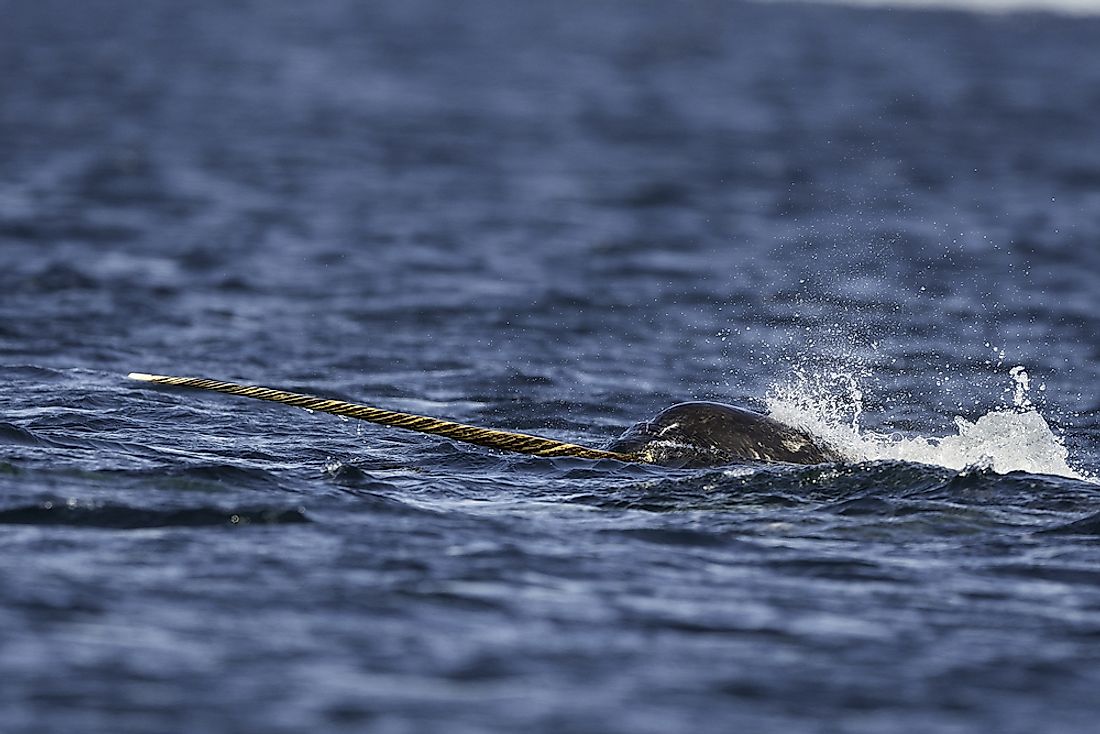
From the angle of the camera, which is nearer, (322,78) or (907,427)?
(907,427)

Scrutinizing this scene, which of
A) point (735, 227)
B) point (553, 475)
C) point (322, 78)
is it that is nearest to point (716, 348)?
point (553, 475)

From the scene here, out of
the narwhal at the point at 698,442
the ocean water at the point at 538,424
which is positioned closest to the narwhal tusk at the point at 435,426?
the narwhal at the point at 698,442

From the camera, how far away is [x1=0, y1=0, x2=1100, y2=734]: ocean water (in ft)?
20.6

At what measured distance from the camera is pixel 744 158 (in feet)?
105

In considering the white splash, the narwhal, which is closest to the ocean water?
the white splash

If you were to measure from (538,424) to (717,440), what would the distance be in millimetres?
2512

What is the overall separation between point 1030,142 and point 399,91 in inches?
654

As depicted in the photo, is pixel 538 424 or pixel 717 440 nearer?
pixel 717 440

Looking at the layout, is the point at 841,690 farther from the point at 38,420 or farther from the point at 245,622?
the point at 38,420

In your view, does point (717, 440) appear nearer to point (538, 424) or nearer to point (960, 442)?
point (960, 442)

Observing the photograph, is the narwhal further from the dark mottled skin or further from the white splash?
the white splash

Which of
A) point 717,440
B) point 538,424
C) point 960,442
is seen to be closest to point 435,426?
point 538,424

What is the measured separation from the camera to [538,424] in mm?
11977

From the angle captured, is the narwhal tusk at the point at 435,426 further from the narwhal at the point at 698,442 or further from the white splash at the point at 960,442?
the white splash at the point at 960,442
